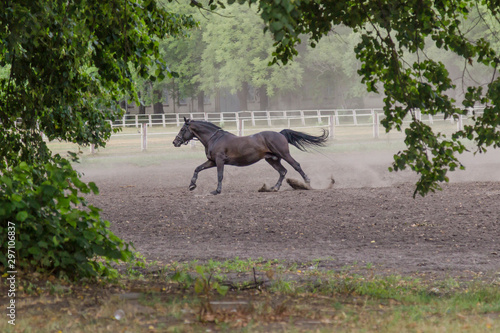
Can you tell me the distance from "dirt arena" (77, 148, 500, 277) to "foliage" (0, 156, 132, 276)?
338cm

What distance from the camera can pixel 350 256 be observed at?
354 inches

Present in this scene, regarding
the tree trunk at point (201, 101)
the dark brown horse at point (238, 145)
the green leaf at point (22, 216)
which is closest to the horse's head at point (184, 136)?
the dark brown horse at point (238, 145)

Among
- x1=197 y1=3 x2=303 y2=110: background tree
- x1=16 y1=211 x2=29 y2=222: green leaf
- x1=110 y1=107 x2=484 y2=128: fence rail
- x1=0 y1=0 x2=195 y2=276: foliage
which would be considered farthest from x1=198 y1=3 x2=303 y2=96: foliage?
x1=16 y1=211 x2=29 y2=222: green leaf

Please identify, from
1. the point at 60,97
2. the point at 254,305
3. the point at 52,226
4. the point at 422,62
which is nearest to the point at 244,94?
the point at 60,97

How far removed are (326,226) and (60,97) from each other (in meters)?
5.58

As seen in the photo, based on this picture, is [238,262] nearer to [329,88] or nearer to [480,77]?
[480,77]

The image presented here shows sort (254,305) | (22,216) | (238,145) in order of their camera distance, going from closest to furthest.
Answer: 1. (22,216)
2. (254,305)
3. (238,145)

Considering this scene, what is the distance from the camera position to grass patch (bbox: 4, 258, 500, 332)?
171 inches

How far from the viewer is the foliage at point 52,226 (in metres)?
5.28

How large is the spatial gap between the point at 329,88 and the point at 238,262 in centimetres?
5148

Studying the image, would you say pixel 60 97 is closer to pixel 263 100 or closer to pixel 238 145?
pixel 238 145

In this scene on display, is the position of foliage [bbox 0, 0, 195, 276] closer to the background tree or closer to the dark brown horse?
the dark brown horse

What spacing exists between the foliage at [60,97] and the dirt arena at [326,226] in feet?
8.46

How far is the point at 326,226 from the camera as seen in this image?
11180 millimetres
